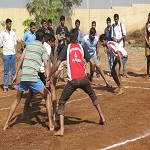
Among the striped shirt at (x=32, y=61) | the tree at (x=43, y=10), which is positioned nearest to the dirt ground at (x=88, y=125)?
the striped shirt at (x=32, y=61)

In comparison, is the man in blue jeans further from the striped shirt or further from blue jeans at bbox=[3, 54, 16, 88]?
the striped shirt

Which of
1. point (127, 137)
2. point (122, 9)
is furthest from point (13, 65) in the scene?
point (122, 9)

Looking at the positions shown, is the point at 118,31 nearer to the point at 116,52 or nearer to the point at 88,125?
the point at 116,52

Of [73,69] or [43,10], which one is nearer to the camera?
[73,69]

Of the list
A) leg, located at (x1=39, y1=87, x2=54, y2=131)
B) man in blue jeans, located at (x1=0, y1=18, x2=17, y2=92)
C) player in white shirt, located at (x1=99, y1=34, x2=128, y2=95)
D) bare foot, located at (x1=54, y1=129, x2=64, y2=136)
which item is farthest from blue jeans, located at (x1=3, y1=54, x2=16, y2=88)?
bare foot, located at (x1=54, y1=129, x2=64, y2=136)

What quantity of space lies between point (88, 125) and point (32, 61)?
1.75 meters

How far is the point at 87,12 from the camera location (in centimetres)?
2295

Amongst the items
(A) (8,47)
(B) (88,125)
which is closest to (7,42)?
(A) (8,47)

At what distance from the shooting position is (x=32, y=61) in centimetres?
798

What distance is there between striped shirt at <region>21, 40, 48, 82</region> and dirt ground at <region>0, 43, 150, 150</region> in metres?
1.11

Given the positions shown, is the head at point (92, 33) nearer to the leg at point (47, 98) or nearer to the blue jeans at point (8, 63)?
the blue jeans at point (8, 63)

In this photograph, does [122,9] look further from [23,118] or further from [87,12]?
[23,118]

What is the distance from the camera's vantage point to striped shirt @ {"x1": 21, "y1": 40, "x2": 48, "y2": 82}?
793 cm

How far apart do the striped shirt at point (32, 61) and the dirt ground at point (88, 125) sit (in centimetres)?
111
